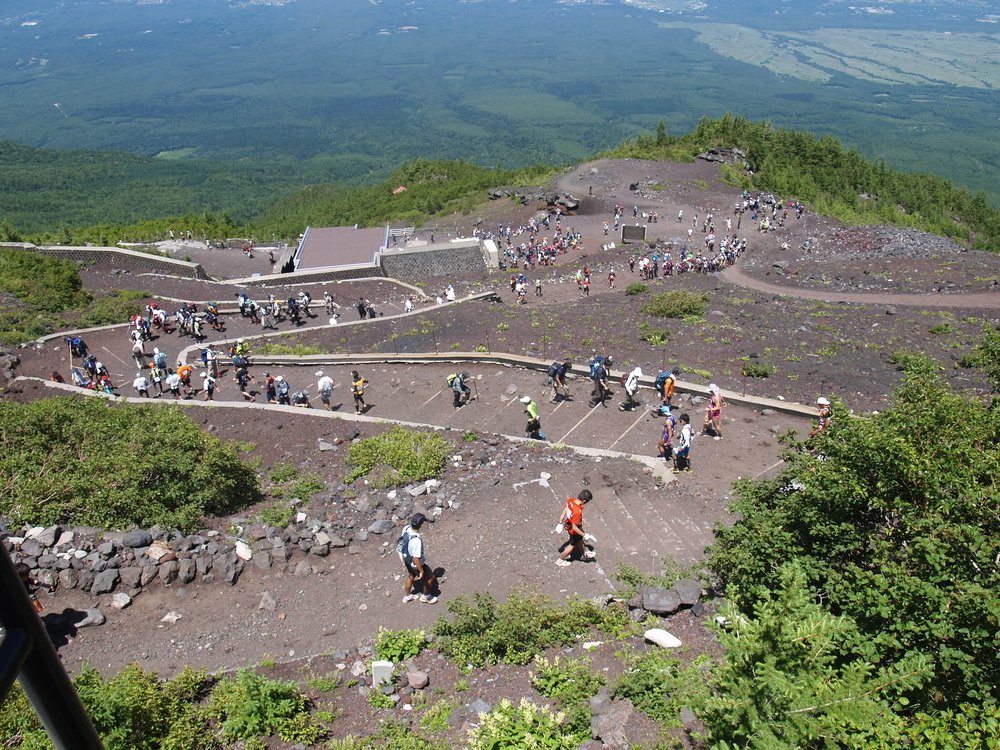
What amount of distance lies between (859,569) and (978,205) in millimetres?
59289

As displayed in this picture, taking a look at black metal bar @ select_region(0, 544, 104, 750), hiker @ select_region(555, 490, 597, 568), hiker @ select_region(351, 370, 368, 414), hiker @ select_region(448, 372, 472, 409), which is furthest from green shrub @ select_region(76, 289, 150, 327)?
black metal bar @ select_region(0, 544, 104, 750)

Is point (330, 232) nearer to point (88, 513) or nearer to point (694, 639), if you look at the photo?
point (88, 513)

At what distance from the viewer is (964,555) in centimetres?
615

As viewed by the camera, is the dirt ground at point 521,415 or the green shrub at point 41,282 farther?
the green shrub at point 41,282

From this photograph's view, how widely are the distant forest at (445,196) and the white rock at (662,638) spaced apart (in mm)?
41732

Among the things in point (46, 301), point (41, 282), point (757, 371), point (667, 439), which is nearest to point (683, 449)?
point (667, 439)

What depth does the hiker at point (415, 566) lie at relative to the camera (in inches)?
358

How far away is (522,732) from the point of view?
630 centimetres

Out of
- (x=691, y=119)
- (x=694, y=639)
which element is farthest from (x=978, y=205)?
(x=691, y=119)

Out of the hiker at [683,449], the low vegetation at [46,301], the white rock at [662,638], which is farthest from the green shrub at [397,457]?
the low vegetation at [46,301]

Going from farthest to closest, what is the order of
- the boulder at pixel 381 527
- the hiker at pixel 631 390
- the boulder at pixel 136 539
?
the hiker at pixel 631 390
the boulder at pixel 381 527
the boulder at pixel 136 539

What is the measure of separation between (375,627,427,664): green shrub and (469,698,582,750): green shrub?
5.98ft

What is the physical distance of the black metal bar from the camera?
1574mm

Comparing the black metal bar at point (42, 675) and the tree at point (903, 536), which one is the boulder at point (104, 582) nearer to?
the tree at point (903, 536)
